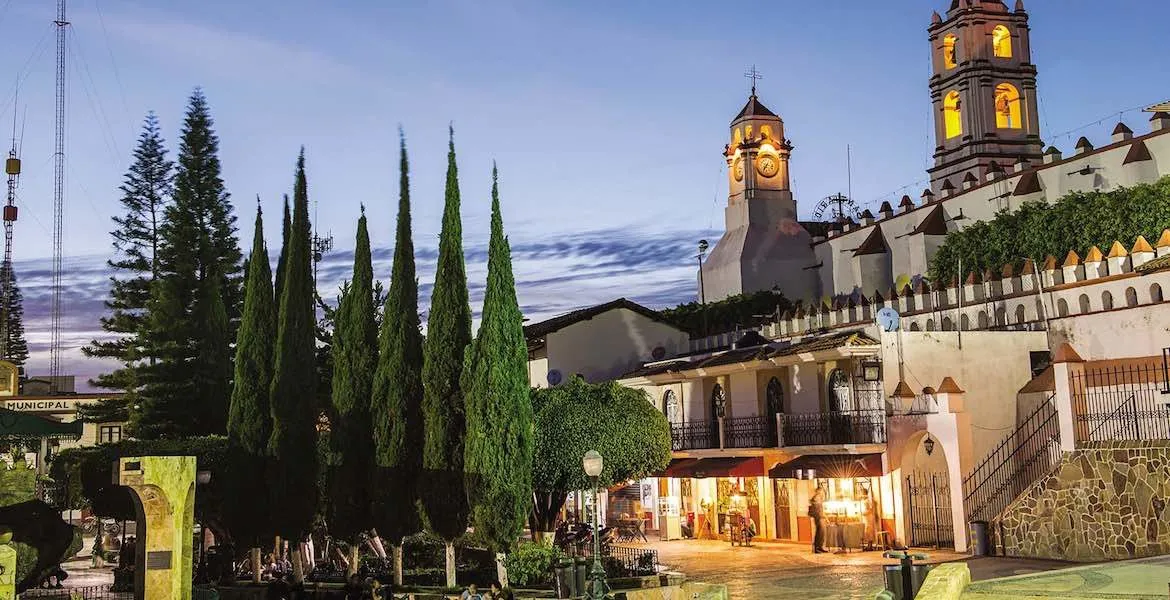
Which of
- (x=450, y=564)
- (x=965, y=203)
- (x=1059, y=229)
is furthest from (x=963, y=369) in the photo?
(x=965, y=203)

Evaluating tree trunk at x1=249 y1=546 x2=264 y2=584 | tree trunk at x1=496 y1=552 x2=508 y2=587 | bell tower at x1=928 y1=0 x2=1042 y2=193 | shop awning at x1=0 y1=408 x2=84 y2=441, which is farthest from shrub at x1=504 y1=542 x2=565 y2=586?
bell tower at x1=928 y1=0 x2=1042 y2=193

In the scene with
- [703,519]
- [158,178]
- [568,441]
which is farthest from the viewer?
[158,178]

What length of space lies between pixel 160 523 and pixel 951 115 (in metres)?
62.8

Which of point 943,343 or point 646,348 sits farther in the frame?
point 646,348

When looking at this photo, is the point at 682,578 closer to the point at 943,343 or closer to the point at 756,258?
the point at 943,343

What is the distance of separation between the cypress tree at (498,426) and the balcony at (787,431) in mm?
9980

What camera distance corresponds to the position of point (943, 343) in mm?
26312

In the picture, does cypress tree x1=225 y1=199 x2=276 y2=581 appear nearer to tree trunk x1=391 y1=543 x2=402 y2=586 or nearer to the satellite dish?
tree trunk x1=391 y1=543 x2=402 y2=586

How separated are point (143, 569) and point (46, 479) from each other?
67.7ft

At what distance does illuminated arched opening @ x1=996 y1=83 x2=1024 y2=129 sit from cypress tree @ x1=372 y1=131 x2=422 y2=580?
55505 millimetres

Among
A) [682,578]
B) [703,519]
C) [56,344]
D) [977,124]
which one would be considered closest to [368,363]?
[682,578]

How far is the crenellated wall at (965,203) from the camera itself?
146 ft

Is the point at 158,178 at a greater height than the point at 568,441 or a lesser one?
greater

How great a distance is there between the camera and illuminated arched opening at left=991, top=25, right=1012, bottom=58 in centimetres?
6944
